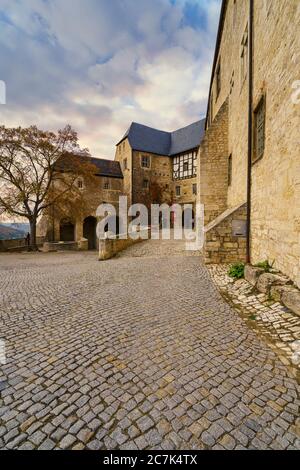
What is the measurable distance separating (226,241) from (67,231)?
22365mm

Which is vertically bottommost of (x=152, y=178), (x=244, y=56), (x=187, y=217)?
(x=187, y=217)

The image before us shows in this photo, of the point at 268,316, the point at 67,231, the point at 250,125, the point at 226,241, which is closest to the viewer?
the point at 268,316

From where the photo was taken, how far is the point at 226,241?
7398mm

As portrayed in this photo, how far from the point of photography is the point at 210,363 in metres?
2.47

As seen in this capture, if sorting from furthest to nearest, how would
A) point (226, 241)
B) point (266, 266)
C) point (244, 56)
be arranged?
1. point (244, 56)
2. point (226, 241)
3. point (266, 266)

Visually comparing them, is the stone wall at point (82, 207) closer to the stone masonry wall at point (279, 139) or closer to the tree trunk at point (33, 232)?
the tree trunk at point (33, 232)

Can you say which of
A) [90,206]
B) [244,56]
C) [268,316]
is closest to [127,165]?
[90,206]

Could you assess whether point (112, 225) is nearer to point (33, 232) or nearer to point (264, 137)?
point (33, 232)

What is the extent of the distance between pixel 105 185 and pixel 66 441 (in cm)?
2795

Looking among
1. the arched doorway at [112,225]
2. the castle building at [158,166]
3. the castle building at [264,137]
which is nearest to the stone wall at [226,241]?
the castle building at [264,137]

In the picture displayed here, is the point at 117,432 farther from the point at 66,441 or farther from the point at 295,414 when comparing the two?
the point at 295,414

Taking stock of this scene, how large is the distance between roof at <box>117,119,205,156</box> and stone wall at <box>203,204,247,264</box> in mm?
21392

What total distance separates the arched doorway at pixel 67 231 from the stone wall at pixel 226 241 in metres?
21.1
